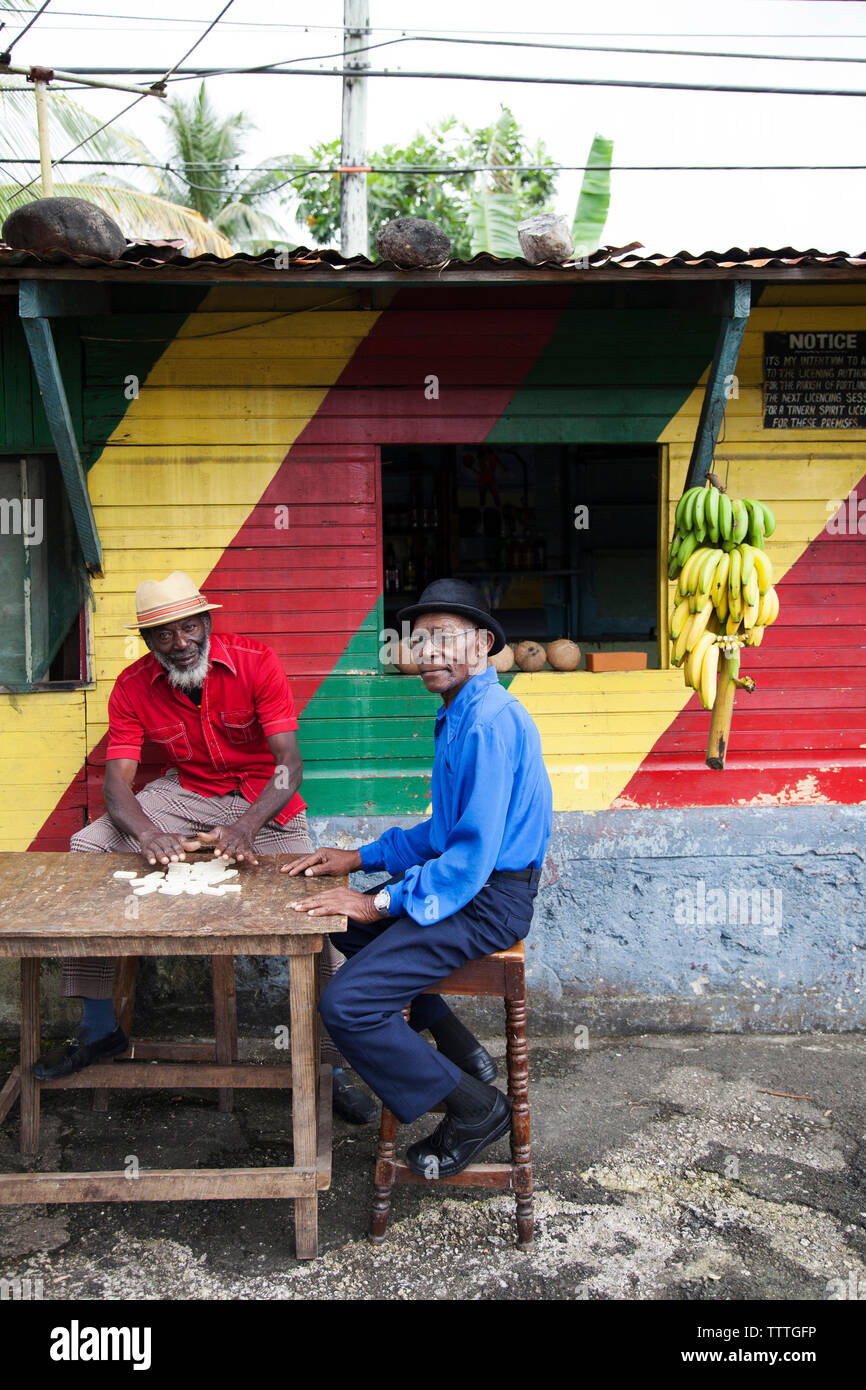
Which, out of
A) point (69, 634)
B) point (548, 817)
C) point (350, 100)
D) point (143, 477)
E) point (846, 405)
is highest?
point (350, 100)

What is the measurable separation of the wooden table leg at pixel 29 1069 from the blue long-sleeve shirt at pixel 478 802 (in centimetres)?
149

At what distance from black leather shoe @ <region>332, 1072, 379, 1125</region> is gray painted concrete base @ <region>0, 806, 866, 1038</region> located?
0.86 metres

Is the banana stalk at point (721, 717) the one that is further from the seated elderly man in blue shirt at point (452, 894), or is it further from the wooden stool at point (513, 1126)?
the wooden stool at point (513, 1126)

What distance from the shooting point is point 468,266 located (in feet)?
12.5

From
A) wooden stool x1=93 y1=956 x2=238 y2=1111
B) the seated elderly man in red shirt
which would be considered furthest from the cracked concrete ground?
the seated elderly man in red shirt

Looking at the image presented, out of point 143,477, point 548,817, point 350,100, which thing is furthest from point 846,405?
point 350,100

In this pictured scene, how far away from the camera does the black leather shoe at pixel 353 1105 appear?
3885 millimetres

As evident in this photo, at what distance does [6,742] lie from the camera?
4.65 metres

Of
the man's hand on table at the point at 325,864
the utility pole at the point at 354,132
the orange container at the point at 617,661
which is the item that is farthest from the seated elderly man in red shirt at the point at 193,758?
the utility pole at the point at 354,132

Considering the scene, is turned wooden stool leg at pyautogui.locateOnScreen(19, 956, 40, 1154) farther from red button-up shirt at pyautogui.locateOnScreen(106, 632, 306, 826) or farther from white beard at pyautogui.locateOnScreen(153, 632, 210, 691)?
white beard at pyautogui.locateOnScreen(153, 632, 210, 691)

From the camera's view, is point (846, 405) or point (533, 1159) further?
point (846, 405)

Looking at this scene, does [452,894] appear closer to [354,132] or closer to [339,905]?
[339,905]

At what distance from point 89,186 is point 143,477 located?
8.23 m

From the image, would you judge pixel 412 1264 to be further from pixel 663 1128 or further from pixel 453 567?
pixel 453 567
